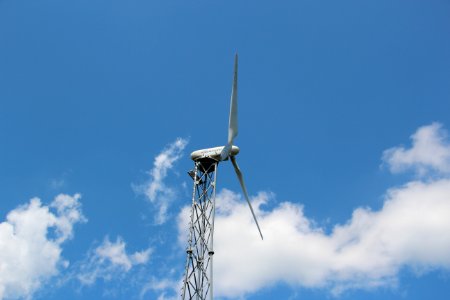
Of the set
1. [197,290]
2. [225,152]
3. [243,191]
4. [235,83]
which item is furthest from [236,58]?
[197,290]

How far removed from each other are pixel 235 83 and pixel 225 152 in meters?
6.67

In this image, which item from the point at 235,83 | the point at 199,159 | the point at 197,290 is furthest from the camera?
the point at 199,159

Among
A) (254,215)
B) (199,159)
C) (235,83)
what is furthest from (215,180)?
(235,83)

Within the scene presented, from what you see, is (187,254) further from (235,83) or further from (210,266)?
(235,83)

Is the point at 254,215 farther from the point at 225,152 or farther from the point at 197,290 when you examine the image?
the point at 197,290

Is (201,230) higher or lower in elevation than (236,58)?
lower

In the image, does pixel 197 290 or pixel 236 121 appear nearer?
pixel 197 290

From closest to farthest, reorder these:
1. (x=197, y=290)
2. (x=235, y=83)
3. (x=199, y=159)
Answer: (x=197, y=290)
(x=235, y=83)
(x=199, y=159)

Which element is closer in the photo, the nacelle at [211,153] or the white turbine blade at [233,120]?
the white turbine blade at [233,120]

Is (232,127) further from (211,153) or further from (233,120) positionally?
(211,153)

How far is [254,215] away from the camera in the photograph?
47125mm

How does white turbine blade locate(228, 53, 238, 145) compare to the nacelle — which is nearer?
white turbine blade locate(228, 53, 238, 145)

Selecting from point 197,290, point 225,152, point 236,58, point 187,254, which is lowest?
point 197,290

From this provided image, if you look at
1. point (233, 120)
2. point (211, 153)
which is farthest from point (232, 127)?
point (211, 153)
